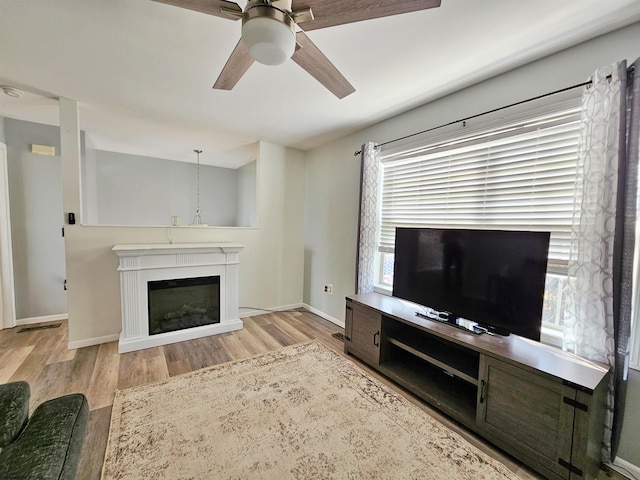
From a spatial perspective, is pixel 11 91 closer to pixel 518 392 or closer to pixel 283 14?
pixel 283 14

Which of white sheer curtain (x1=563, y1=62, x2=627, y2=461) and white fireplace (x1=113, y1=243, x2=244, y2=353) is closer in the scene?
white sheer curtain (x1=563, y1=62, x2=627, y2=461)

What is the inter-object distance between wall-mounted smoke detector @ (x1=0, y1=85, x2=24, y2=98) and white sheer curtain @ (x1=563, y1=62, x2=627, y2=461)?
4.26m

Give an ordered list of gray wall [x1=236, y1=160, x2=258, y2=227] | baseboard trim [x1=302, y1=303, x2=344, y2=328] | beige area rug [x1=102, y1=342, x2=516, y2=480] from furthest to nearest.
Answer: gray wall [x1=236, y1=160, x2=258, y2=227], baseboard trim [x1=302, y1=303, x2=344, y2=328], beige area rug [x1=102, y1=342, x2=516, y2=480]

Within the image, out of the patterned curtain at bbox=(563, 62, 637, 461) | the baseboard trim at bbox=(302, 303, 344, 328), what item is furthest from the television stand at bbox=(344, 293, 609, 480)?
the baseboard trim at bbox=(302, 303, 344, 328)

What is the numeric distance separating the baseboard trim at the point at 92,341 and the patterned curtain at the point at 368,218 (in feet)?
8.95

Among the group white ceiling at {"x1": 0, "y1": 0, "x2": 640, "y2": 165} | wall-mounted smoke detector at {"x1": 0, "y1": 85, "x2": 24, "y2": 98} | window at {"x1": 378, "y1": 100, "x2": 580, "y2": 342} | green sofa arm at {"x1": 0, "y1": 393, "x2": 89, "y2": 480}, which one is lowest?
green sofa arm at {"x1": 0, "y1": 393, "x2": 89, "y2": 480}

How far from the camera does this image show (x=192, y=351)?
272cm

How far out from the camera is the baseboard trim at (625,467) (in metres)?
1.43

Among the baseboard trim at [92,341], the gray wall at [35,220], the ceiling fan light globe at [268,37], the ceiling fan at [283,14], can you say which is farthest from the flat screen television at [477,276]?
the gray wall at [35,220]

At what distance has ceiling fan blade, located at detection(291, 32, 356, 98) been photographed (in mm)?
1330

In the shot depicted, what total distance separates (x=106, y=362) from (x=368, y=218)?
9.52ft

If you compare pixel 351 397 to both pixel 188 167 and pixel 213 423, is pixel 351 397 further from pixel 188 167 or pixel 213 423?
pixel 188 167

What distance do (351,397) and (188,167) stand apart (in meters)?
5.05

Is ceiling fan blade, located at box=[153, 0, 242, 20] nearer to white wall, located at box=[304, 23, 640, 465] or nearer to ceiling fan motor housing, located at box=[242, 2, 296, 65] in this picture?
ceiling fan motor housing, located at box=[242, 2, 296, 65]
